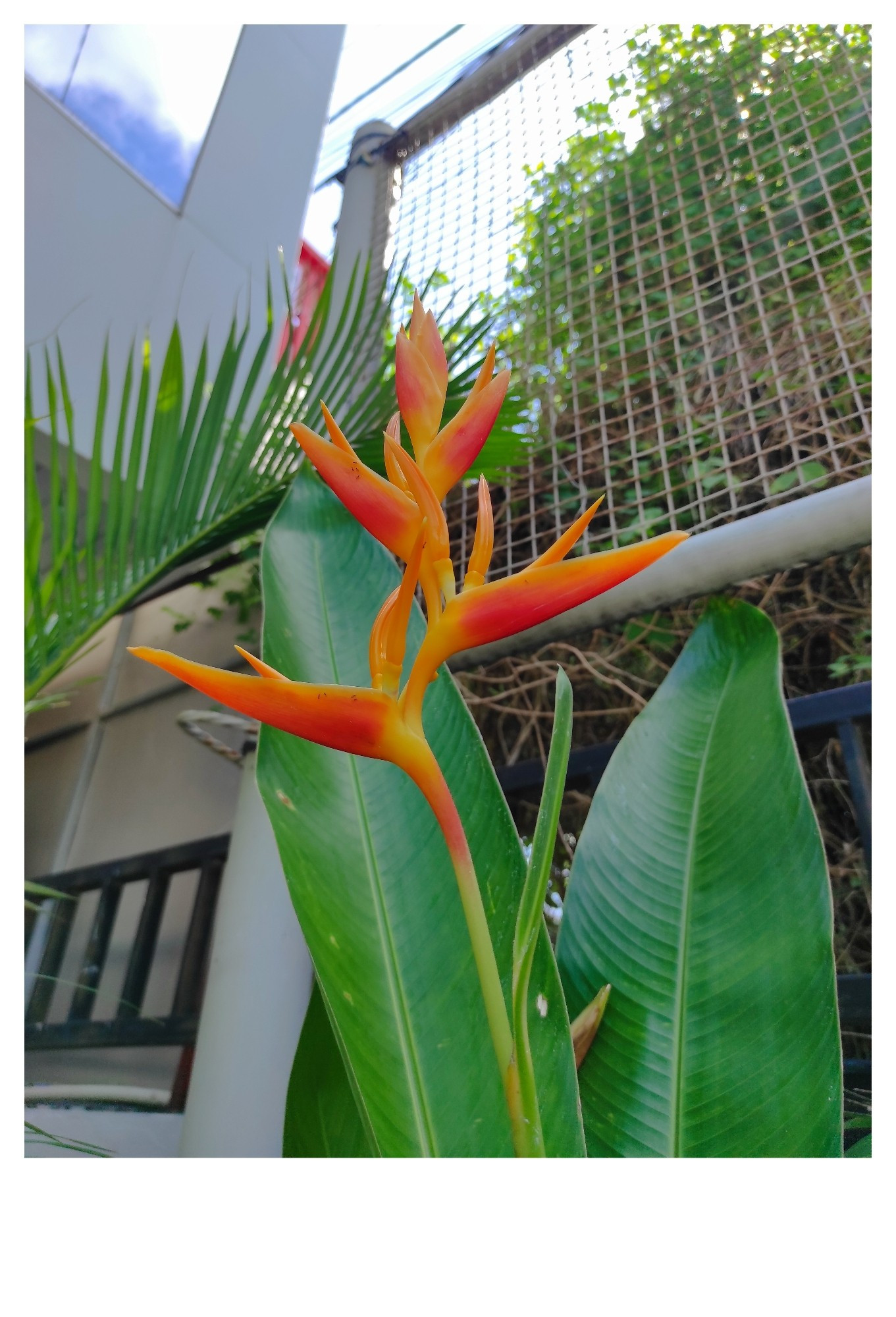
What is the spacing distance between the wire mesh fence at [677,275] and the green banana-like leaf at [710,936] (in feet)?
1.05

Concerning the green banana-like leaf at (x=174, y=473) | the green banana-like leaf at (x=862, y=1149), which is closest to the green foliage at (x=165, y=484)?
the green banana-like leaf at (x=174, y=473)

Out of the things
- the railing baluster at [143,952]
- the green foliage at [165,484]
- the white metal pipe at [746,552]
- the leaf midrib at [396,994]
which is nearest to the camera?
the leaf midrib at [396,994]

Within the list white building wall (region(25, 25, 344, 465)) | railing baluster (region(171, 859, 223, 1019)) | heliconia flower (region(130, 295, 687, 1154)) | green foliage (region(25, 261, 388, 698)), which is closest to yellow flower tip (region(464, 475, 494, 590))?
heliconia flower (region(130, 295, 687, 1154))

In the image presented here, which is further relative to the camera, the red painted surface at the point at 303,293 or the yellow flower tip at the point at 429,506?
the red painted surface at the point at 303,293

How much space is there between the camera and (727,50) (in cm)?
98

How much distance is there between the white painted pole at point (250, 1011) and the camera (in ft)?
2.01

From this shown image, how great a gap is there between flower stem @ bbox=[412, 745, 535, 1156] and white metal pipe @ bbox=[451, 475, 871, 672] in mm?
334

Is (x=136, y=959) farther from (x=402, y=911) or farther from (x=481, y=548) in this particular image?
(x=481, y=548)

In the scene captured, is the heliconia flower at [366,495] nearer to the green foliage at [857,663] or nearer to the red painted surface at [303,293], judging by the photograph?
the red painted surface at [303,293]

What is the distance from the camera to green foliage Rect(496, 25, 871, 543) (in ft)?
2.65

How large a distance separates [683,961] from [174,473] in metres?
0.65

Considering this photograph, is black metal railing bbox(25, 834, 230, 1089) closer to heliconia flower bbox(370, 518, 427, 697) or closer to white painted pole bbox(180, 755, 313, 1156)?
white painted pole bbox(180, 755, 313, 1156)

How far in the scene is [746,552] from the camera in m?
0.61
